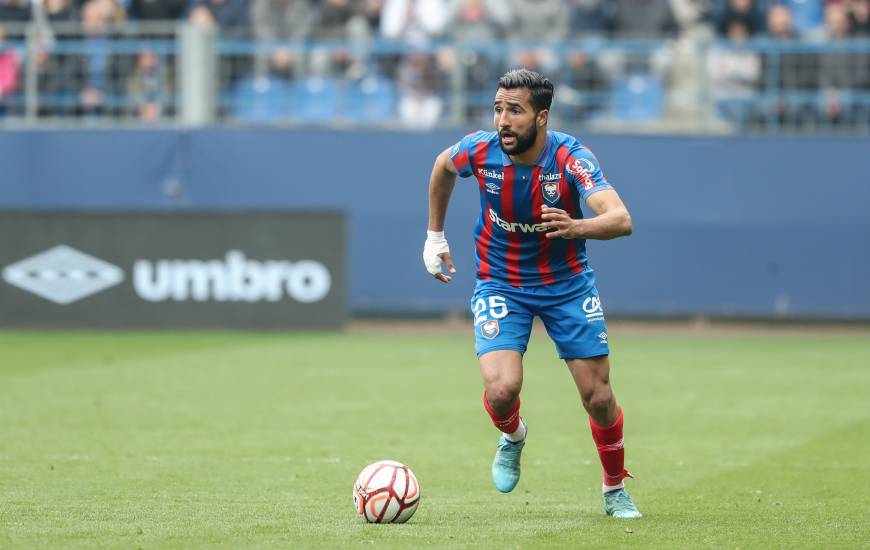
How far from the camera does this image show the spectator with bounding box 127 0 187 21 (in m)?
21.7

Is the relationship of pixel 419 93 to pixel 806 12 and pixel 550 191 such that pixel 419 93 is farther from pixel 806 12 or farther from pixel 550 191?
pixel 550 191

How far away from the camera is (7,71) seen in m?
20.9

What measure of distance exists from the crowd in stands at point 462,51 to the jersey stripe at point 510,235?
1245 cm

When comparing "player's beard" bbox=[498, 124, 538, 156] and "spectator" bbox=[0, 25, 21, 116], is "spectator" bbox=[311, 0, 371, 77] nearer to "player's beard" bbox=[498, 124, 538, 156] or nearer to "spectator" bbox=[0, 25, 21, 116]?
"spectator" bbox=[0, 25, 21, 116]

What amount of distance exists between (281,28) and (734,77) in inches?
250

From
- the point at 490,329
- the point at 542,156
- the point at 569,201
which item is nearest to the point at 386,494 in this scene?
the point at 490,329

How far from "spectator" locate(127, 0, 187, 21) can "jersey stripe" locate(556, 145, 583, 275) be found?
14715 mm

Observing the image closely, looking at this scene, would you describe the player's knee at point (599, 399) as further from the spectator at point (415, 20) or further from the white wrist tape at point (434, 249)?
the spectator at point (415, 20)

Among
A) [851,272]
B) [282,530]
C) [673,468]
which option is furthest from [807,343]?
[282,530]

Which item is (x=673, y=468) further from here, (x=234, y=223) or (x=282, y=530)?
(x=234, y=223)

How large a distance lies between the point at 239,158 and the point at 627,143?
5.36 meters

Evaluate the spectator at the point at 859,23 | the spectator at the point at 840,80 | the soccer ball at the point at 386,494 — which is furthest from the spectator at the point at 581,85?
the soccer ball at the point at 386,494

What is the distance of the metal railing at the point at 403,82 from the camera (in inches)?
798

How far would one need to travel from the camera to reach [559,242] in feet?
26.6
